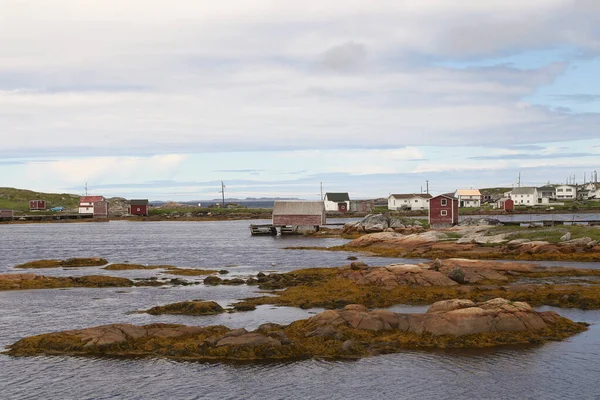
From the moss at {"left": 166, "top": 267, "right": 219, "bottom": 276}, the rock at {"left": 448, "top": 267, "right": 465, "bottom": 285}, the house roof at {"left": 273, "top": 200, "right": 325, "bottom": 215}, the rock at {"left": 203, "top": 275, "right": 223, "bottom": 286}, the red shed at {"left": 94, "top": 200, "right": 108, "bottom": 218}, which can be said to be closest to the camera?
the rock at {"left": 448, "top": 267, "right": 465, "bottom": 285}

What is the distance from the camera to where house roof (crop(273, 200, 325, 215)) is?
11488 cm

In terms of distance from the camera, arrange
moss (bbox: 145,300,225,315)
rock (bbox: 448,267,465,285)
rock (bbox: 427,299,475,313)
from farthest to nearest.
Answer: rock (bbox: 448,267,465,285) → moss (bbox: 145,300,225,315) → rock (bbox: 427,299,475,313)

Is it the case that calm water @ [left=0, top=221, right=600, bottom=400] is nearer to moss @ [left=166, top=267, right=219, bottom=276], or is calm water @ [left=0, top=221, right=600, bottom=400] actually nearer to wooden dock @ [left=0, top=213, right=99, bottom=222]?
moss @ [left=166, top=267, right=219, bottom=276]

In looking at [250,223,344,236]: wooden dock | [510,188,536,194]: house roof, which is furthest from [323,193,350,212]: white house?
[250,223,344,236]: wooden dock

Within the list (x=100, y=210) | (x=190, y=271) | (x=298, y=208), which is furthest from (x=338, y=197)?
(x=190, y=271)

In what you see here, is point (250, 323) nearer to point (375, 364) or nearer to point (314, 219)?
point (375, 364)

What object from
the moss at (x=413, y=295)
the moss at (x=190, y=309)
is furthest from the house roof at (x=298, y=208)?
→ the moss at (x=190, y=309)

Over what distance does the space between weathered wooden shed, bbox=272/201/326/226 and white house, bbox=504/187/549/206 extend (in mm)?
94494

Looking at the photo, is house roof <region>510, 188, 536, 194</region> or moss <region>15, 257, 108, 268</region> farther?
house roof <region>510, 188, 536, 194</region>

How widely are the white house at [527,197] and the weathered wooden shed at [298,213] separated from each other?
9449 centimetres

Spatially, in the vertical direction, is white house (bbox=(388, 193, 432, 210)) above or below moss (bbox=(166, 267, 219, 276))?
above

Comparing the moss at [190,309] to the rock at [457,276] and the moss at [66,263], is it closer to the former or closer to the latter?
the rock at [457,276]

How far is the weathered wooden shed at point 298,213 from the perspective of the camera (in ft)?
373

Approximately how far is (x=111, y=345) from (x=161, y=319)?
6916mm
